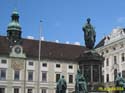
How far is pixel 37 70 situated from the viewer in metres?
68.2

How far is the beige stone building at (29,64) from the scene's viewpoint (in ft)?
214

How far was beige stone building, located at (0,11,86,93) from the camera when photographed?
6525 cm

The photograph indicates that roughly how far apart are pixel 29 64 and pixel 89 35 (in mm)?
44909

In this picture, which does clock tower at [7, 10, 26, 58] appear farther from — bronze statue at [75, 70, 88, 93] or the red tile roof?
bronze statue at [75, 70, 88, 93]

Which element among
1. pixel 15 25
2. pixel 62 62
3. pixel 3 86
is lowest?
pixel 3 86

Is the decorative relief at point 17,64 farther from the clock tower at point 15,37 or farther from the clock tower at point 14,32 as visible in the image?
the clock tower at point 14,32

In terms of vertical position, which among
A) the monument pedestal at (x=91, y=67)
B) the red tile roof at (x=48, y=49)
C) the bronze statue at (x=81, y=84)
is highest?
the red tile roof at (x=48, y=49)

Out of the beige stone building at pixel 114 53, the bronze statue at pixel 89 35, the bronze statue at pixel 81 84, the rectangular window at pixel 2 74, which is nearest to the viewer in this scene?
the bronze statue at pixel 81 84

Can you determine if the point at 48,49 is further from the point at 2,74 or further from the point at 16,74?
the point at 2,74

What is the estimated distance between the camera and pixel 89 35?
78.8 feet

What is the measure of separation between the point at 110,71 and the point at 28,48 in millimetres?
17833

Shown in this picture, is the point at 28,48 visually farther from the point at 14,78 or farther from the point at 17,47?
the point at 14,78

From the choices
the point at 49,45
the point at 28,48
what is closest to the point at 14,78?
the point at 28,48

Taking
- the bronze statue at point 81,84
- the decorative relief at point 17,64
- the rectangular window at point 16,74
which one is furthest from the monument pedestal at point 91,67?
the rectangular window at point 16,74
